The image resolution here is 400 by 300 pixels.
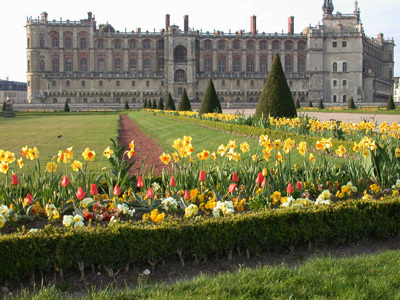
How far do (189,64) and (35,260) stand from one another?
184 ft

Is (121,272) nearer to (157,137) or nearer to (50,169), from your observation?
(50,169)

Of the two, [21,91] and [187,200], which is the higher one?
[21,91]

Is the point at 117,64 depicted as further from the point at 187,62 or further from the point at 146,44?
the point at 187,62

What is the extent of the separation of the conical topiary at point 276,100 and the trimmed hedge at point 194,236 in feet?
32.5

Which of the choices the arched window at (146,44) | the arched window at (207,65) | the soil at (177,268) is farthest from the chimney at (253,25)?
the soil at (177,268)

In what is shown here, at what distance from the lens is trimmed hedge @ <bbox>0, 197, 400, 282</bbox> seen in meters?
3.50

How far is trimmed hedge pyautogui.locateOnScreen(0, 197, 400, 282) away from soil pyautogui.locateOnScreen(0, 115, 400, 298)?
0.07m

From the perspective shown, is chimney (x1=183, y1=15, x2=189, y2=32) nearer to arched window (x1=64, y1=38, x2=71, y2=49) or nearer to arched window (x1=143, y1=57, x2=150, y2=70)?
arched window (x1=143, y1=57, x2=150, y2=70)

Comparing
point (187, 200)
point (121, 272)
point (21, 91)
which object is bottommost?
point (121, 272)

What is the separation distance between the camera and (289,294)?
120 inches

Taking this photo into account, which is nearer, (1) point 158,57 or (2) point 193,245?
(2) point 193,245

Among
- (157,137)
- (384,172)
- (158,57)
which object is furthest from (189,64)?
(384,172)

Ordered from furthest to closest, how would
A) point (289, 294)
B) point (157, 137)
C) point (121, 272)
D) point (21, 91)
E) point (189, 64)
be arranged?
point (21, 91) < point (189, 64) < point (157, 137) < point (121, 272) < point (289, 294)

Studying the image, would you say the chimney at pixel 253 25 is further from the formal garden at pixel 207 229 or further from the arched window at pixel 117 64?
the formal garden at pixel 207 229
